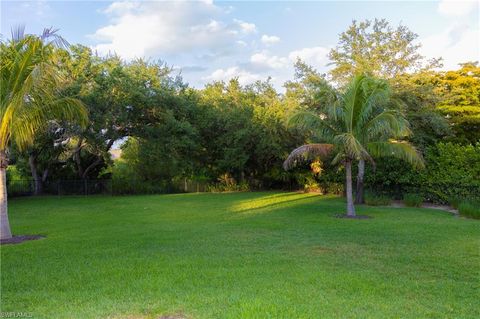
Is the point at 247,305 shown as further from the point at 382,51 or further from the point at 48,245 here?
the point at 382,51

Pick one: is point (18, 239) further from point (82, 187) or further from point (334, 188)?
point (334, 188)

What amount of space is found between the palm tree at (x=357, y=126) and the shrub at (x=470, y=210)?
2.09m

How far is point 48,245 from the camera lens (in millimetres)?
8961

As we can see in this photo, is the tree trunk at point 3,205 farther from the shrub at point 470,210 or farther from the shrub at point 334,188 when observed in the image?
the shrub at point 334,188

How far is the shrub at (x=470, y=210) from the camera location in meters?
13.3

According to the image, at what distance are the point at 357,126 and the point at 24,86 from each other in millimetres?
10200

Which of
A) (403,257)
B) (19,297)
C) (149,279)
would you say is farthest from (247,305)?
(403,257)

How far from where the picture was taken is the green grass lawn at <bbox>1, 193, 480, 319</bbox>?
4.71 metres

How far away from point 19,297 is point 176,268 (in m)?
2.29

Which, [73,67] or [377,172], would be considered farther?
[73,67]

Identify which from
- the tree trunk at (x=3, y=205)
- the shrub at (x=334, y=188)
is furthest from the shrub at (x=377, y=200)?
the tree trunk at (x=3, y=205)

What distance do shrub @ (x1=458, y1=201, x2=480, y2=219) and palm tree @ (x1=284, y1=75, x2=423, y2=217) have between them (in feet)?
6.86

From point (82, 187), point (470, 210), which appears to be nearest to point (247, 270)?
point (470, 210)

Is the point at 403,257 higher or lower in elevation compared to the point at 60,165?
lower
